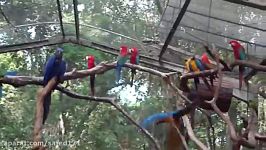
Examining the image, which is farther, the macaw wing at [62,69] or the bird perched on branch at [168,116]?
the bird perched on branch at [168,116]

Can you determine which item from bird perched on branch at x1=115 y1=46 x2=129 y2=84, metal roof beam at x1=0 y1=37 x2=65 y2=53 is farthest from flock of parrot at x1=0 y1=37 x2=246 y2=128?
metal roof beam at x1=0 y1=37 x2=65 y2=53

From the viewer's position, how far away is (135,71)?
484 centimetres

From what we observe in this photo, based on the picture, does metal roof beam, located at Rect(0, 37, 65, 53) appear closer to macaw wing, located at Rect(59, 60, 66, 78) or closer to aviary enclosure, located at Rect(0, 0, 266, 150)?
aviary enclosure, located at Rect(0, 0, 266, 150)

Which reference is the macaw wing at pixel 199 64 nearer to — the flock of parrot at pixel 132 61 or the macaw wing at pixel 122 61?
the flock of parrot at pixel 132 61

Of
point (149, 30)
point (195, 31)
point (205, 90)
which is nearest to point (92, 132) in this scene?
point (149, 30)

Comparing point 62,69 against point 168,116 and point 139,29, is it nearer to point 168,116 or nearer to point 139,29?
point 168,116

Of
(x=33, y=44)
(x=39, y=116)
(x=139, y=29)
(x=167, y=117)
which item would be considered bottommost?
(x=167, y=117)

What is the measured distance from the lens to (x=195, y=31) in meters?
4.91

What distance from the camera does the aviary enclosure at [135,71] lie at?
3.29 meters

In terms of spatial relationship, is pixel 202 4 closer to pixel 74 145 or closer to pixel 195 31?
pixel 195 31

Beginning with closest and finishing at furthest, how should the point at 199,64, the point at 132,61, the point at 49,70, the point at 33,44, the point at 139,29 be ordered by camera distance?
1. the point at 49,70
2. the point at 199,64
3. the point at 132,61
4. the point at 33,44
5. the point at 139,29

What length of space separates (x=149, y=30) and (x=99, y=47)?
2.46 m

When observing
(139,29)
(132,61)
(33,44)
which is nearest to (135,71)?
(132,61)

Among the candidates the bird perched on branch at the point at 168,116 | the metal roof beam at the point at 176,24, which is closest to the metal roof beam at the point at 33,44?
the metal roof beam at the point at 176,24
